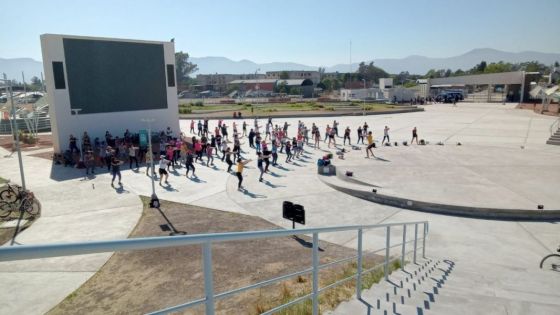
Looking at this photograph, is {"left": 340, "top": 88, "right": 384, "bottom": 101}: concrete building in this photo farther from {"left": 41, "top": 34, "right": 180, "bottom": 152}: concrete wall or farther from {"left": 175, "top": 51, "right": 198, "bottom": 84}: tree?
{"left": 175, "top": 51, "right": 198, "bottom": 84}: tree

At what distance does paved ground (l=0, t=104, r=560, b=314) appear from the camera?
9.23 m

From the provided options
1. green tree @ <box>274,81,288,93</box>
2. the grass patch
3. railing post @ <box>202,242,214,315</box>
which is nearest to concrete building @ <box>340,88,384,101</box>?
green tree @ <box>274,81,288,93</box>

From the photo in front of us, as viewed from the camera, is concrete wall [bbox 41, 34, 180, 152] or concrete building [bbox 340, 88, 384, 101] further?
concrete building [bbox 340, 88, 384, 101]

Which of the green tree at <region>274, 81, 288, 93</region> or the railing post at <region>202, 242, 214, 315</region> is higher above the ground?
the green tree at <region>274, 81, 288, 93</region>

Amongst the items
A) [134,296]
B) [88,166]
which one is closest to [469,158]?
[134,296]

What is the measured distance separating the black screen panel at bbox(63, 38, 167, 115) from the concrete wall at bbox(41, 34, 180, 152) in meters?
0.36

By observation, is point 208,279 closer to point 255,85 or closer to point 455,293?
point 455,293

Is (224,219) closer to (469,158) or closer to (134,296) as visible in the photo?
(134,296)

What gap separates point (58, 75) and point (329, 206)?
20.0 metres

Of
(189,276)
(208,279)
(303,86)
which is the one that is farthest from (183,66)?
(208,279)

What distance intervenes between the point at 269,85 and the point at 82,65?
98.8m

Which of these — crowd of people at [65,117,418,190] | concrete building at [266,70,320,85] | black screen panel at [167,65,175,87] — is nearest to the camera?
crowd of people at [65,117,418,190]

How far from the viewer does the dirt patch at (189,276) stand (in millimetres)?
8078

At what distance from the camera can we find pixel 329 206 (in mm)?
15047
